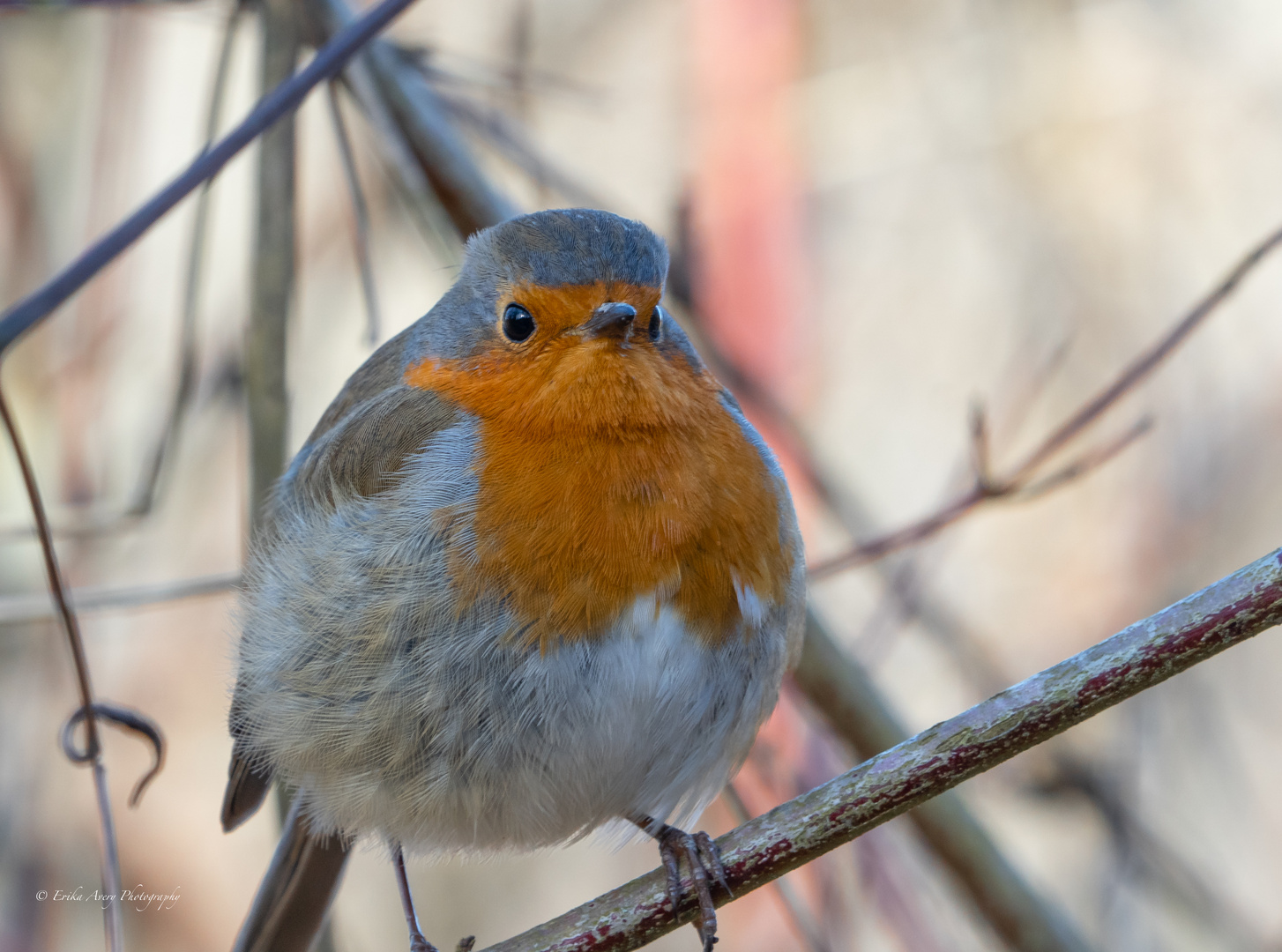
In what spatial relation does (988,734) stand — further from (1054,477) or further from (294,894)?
(294,894)

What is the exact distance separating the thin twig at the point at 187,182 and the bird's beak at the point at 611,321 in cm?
65

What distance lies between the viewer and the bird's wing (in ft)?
7.97

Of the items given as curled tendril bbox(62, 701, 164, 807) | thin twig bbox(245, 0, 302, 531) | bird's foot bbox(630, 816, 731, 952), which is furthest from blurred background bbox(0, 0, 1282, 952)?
curled tendril bbox(62, 701, 164, 807)

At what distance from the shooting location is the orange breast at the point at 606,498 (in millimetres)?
2178

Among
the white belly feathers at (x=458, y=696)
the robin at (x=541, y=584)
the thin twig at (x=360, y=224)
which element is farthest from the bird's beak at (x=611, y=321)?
the thin twig at (x=360, y=224)

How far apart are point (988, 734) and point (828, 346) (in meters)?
4.26

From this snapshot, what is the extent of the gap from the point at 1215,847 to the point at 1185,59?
316 centimetres

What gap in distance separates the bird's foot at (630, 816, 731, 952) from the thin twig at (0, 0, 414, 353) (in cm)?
116

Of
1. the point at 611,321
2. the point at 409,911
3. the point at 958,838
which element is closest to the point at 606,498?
the point at 611,321

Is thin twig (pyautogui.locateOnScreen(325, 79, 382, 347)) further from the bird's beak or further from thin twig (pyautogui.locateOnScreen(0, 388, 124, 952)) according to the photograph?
thin twig (pyautogui.locateOnScreen(0, 388, 124, 952))

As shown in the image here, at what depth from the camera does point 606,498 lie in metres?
2.21

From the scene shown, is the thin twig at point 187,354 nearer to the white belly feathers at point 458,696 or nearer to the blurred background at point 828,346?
the white belly feathers at point 458,696

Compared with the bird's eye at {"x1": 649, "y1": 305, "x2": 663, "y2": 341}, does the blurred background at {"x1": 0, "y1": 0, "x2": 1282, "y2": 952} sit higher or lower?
higher

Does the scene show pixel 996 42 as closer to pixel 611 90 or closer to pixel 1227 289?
pixel 611 90
